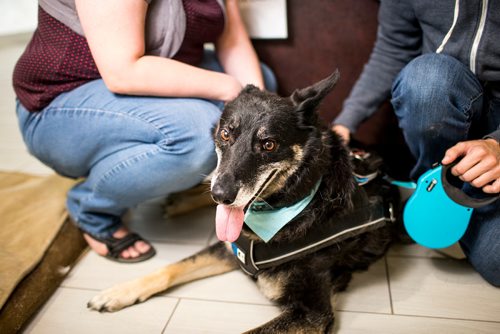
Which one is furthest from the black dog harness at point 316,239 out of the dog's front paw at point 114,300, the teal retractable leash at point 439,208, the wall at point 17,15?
the wall at point 17,15

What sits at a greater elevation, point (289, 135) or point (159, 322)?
point (289, 135)

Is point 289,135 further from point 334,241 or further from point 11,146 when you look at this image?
point 11,146

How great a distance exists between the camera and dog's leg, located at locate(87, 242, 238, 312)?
1417mm

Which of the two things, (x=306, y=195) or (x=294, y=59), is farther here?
(x=294, y=59)

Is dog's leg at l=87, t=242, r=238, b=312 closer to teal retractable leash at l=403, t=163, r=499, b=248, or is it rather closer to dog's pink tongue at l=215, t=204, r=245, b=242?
dog's pink tongue at l=215, t=204, r=245, b=242

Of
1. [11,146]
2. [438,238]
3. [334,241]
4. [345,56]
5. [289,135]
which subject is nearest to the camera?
[289,135]

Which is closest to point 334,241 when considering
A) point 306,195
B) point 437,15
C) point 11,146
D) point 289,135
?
point 306,195

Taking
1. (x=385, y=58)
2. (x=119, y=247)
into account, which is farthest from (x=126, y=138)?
(x=385, y=58)

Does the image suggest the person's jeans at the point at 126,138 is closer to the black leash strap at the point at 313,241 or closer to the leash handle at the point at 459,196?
the black leash strap at the point at 313,241

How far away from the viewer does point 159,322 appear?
1.37 metres

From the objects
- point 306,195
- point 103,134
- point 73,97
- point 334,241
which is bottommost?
point 334,241

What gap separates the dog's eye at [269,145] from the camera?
3.83ft

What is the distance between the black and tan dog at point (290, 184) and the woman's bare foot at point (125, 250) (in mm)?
271

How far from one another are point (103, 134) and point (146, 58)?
33cm
